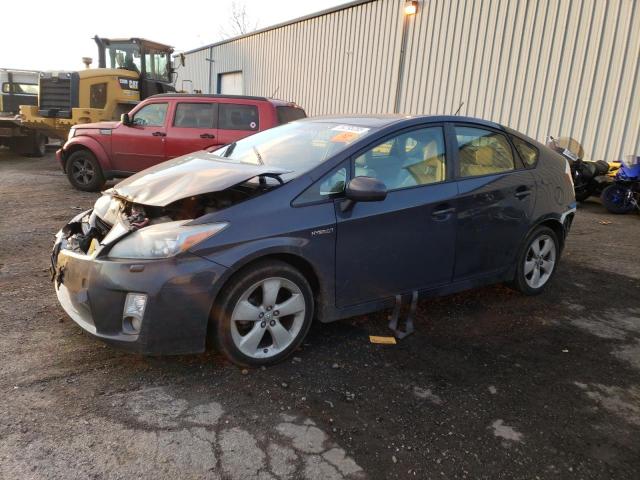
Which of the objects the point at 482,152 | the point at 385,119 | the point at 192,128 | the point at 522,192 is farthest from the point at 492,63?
the point at 385,119

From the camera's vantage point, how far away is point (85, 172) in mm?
9266

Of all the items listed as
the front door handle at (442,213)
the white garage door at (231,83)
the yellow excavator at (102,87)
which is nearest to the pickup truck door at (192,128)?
the yellow excavator at (102,87)

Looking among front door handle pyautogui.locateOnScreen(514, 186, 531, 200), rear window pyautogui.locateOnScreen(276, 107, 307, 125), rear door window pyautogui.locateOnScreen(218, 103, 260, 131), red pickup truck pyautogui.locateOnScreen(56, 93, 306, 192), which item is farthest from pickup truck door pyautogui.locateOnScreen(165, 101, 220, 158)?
front door handle pyautogui.locateOnScreen(514, 186, 531, 200)

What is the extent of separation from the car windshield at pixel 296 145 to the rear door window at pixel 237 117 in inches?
177

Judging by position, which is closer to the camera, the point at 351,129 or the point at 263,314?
the point at 263,314

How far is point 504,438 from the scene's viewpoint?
2.57 m

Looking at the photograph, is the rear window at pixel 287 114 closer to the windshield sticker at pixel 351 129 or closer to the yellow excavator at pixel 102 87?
the windshield sticker at pixel 351 129

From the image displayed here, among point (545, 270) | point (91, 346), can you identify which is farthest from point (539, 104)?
point (91, 346)

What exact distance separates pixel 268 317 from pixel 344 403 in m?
0.68

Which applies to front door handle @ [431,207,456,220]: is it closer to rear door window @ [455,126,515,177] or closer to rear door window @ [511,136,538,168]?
rear door window @ [455,126,515,177]

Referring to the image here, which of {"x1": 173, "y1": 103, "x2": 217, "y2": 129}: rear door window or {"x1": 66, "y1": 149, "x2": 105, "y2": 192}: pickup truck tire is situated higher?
{"x1": 173, "y1": 103, "x2": 217, "y2": 129}: rear door window

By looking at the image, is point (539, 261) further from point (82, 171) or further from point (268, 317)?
point (82, 171)

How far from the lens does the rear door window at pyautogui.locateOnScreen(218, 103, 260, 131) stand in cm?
873

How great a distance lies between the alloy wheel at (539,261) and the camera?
4488 millimetres
